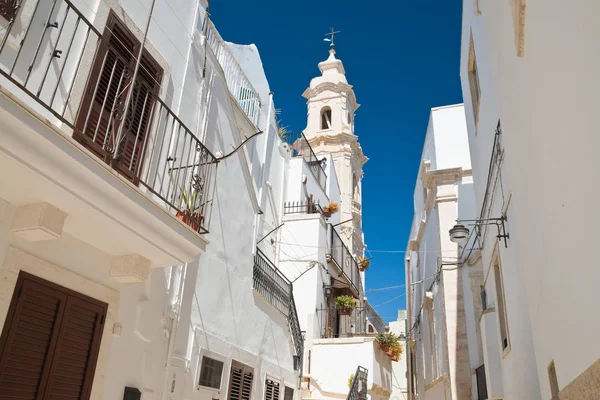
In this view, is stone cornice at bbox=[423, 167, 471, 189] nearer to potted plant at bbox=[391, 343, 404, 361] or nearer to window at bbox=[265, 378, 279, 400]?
potted plant at bbox=[391, 343, 404, 361]

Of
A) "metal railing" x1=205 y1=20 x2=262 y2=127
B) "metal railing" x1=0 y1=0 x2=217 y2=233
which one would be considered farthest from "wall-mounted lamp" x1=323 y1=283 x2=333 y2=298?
"metal railing" x1=0 y1=0 x2=217 y2=233

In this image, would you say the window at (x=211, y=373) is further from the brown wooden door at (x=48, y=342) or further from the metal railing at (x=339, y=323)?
the metal railing at (x=339, y=323)

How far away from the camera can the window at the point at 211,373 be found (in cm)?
810

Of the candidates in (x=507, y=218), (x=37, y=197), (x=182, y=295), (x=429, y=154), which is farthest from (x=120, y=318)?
(x=429, y=154)

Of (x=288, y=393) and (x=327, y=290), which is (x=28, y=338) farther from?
(x=327, y=290)

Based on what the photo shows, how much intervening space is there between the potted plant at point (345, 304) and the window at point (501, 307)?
11672 mm

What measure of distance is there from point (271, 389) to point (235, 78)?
713 centimetres

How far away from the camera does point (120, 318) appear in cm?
615

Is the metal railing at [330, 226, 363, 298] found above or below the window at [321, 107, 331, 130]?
below

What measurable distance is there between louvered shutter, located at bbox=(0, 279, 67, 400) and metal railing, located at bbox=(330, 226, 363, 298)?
1516cm

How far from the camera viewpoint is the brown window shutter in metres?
4.89

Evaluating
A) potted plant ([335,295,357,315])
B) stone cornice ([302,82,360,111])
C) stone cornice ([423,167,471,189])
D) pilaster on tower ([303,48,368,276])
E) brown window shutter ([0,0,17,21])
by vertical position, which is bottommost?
brown window shutter ([0,0,17,21])

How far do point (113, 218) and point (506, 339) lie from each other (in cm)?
639

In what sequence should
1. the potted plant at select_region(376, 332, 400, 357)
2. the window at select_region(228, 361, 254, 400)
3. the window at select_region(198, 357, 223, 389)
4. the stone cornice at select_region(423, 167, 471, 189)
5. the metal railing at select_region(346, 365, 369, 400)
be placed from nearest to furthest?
the window at select_region(198, 357, 223, 389)
the window at select_region(228, 361, 254, 400)
the metal railing at select_region(346, 365, 369, 400)
the stone cornice at select_region(423, 167, 471, 189)
the potted plant at select_region(376, 332, 400, 357)
